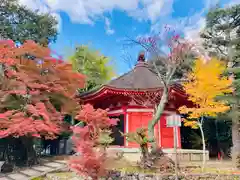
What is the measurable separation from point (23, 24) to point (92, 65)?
835cm

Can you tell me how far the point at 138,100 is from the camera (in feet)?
37.6

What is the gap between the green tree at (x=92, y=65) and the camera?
24.0 m

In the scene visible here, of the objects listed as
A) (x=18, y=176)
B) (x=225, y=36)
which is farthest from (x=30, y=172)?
(x=225, y=36)

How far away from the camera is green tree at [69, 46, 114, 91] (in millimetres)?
24047

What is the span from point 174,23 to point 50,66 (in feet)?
18.4

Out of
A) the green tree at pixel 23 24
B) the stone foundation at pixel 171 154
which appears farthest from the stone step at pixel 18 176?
the green tree at pixel 23 24

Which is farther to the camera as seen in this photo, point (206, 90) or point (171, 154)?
point (171, 154)

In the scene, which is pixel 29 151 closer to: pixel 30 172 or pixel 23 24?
pixel 30 172

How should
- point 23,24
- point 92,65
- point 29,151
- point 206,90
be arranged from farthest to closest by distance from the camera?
point 92,65 < point 23,24 < point 29,151 < point 206,90

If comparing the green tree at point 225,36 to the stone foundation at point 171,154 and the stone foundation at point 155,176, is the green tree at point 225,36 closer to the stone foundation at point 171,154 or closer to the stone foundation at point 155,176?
the stone foundation at point 171,154

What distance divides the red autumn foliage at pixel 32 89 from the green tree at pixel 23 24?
27.9 ft

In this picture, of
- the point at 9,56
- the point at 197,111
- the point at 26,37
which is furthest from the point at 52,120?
the point at 26,37

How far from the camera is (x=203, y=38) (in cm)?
1522

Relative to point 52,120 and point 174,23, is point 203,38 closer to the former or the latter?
point 174,23
